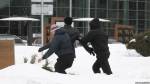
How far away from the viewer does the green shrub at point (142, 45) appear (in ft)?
66.4

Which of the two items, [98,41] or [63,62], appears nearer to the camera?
[63,62]

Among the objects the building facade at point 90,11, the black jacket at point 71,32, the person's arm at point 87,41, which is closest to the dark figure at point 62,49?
the black jacket at point 71,32

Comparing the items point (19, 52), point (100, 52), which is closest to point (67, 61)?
point (100, 52)

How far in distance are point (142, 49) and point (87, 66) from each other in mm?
4312

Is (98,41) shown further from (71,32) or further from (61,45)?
(61,45)

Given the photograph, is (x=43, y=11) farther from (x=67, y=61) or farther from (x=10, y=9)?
(x=10, y=9)

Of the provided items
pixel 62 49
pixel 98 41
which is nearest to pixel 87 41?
pixel 98 41

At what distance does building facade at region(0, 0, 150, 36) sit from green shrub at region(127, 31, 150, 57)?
136ft

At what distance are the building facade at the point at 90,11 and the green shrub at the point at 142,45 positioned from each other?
41309 millimetres

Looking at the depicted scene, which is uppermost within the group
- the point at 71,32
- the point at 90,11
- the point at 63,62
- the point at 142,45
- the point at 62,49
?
the point at 71,32

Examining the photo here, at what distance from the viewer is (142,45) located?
2039 centimetres

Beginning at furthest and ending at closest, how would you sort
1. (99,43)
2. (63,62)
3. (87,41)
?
(99,43)
(87,41)
(63,62)

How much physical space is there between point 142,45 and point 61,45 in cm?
1003

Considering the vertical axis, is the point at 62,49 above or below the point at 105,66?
above
